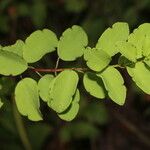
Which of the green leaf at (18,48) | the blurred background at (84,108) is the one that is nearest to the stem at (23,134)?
the blurred background at (84,108)

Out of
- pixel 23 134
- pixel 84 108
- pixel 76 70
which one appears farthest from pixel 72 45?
pixel 84 108

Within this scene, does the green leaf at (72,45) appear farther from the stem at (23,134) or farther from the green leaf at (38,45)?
the stem at (23,134)

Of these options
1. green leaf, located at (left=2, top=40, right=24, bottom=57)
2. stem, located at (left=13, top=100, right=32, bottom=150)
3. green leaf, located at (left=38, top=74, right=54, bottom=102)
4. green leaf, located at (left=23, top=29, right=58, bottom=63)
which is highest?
green leaf, located at (left=23, top=29, right=58, bottom=63)


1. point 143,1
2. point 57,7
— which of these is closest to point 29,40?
point 143,1

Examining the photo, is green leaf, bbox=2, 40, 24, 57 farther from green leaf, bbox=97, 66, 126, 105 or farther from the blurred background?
the blurred background

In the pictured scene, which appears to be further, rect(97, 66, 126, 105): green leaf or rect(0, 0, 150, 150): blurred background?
rect(0, 0, 150, 150): blurred background

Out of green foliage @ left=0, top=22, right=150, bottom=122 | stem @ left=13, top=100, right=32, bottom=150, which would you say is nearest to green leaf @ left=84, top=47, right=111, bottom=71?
green foliage @ left=0, top=22, right=150, bottom=122

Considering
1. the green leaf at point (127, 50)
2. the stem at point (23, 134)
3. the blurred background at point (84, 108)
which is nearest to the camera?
the green leaf at point (127, 50)
